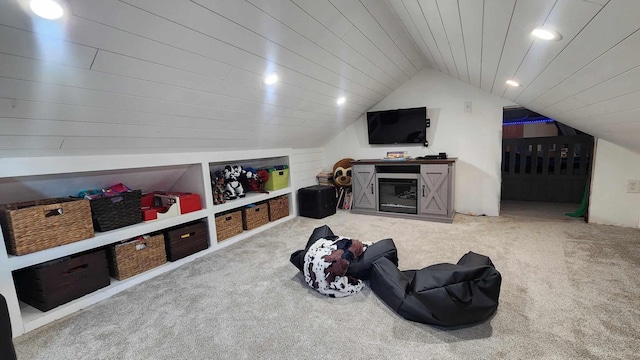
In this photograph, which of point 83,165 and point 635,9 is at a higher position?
point 635,9

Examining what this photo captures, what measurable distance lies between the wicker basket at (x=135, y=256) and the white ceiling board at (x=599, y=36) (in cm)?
322

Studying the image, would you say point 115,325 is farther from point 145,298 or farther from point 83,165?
point 83,165

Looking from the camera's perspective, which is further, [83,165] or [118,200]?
[118,200]

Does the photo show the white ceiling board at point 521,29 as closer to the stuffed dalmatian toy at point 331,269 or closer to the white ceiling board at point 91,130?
the stuffed dalmatian toy at point 331,269

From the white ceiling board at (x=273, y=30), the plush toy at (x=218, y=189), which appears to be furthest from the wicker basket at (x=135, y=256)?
the white ceiling board at (x=273, y=30)

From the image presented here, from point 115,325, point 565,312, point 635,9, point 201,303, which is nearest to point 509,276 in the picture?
point 565,312

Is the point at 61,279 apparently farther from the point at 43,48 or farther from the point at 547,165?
the point at 547,165

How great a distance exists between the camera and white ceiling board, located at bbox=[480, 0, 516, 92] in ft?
4.24

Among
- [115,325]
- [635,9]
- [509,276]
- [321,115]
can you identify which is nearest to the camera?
[635,9]

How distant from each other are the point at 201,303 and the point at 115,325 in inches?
21.1

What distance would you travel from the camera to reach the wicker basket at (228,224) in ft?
10.6

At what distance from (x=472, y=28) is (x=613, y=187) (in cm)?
316

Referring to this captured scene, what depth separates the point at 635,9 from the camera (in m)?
0.84

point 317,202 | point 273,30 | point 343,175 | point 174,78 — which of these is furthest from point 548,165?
point 174,78
